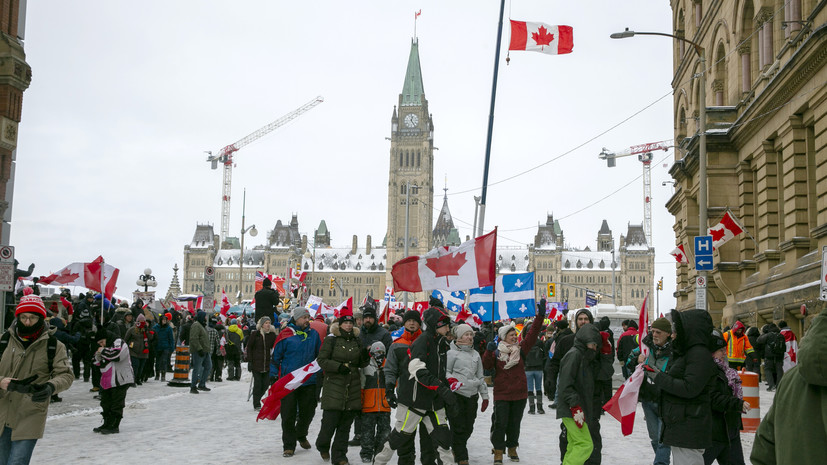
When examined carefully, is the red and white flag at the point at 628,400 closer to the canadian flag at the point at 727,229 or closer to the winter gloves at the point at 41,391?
the winter gloves at the point at 41,391

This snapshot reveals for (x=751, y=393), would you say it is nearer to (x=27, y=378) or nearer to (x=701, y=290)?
(x=701, y=290)

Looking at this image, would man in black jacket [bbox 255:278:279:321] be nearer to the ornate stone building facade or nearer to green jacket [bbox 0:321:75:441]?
green jacket [bbox 0:321:75:441]

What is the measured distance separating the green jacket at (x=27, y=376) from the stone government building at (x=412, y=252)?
529ft

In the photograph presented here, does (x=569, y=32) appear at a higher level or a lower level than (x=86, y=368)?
higher

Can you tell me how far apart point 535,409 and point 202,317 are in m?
8.66

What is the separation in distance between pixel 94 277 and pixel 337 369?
1258 cm

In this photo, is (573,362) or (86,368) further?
(86,368)

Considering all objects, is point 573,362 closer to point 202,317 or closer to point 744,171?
point 202,317

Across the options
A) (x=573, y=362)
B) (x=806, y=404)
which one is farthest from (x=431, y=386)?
(x=806, y=404)

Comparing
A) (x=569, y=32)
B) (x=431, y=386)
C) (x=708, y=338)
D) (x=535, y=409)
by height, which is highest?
(x=569, y=32)

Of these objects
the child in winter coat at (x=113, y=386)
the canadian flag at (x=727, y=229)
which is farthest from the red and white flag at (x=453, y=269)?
the canadian flag at (x=727, y=229)

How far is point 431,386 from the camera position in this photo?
362 inches

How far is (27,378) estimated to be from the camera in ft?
24.3

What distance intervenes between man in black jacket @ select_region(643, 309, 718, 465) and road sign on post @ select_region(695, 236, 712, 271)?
12934 millimetres
